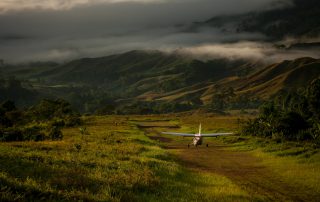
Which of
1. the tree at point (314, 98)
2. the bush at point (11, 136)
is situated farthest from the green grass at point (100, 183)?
the tree at point (314, 98)

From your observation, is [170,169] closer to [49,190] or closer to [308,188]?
[308,188]

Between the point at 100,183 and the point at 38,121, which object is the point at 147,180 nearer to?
the point at 100,183

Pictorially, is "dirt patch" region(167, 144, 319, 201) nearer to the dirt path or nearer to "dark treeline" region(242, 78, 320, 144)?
the dirt path

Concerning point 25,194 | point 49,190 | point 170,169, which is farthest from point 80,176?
point 170,169

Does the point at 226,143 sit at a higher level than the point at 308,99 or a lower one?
lower

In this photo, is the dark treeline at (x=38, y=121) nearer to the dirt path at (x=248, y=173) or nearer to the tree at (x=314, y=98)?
the dirt path at (x=248, y=173)

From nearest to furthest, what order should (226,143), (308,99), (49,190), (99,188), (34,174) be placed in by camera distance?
(49,190) < (99,188) < (34,174) < (226,143) < (308,99)

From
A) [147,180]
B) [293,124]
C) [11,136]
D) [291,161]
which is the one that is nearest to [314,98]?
[293,124]
